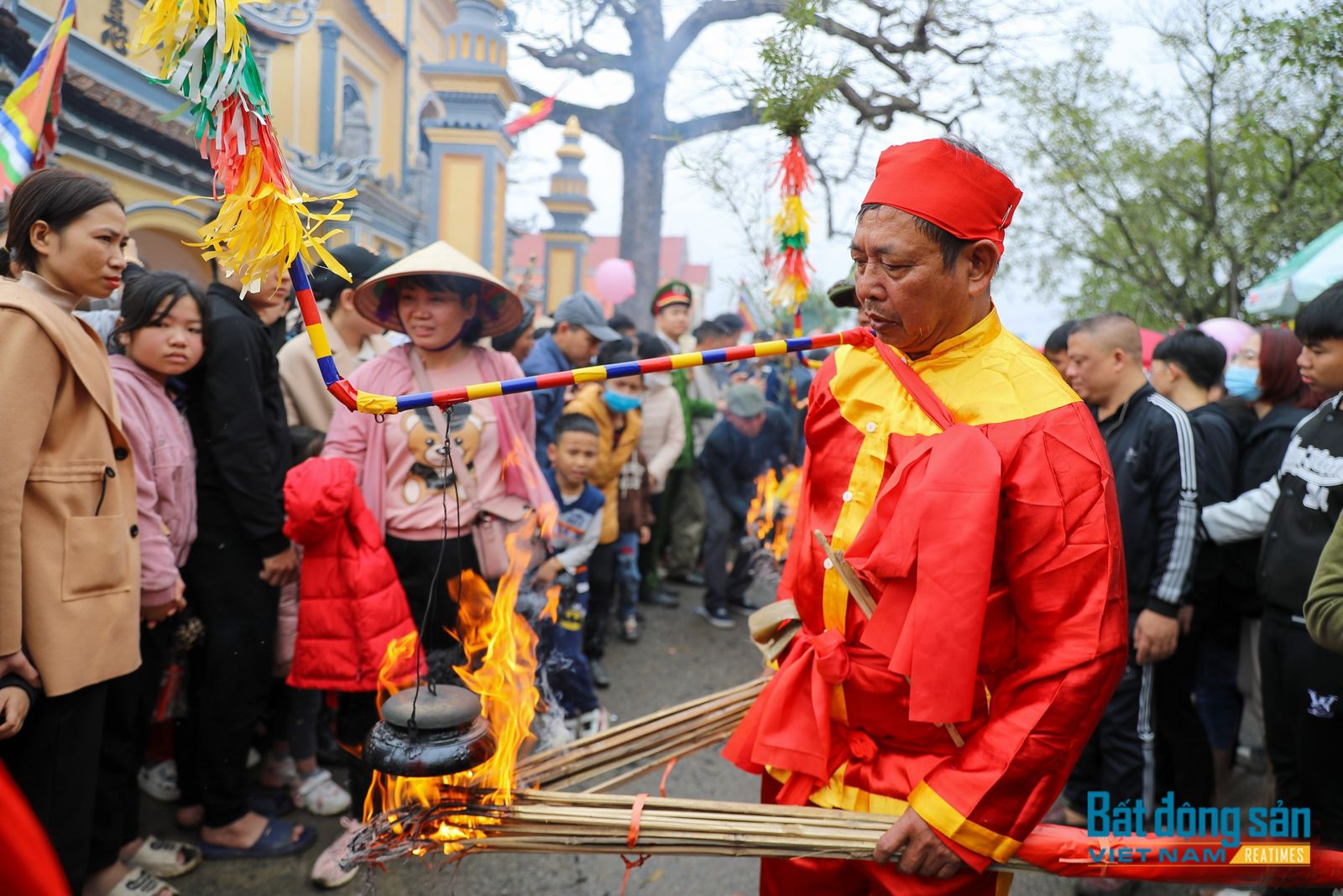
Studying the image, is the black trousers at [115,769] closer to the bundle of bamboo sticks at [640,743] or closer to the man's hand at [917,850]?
the bundle of bamboo sticks at [640,743]

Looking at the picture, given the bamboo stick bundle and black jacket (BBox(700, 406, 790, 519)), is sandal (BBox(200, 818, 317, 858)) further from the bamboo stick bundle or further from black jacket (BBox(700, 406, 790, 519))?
black jacket (BBox(700, 406, 790, 519))

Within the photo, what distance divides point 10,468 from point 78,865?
1.14m

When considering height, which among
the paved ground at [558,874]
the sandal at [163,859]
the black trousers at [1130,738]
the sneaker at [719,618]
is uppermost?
the black trousers at [1130,738]

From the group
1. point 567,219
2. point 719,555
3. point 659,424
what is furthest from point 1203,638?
point 567,219

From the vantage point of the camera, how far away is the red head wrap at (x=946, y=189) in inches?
67.3

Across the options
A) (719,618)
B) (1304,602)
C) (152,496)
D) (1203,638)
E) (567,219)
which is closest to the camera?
(1304,602)

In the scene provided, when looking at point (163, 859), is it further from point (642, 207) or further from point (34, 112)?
point (642, 207)

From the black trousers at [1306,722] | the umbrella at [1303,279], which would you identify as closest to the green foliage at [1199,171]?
the umbrella at [1303,279]

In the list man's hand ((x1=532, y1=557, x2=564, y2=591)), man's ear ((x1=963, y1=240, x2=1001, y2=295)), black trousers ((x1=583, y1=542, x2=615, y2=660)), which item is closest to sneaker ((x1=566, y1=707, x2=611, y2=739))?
man's hand ((x1=532, y1=557, x2=564, y2=591))

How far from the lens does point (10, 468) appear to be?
210cm

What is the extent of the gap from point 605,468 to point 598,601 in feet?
2.72

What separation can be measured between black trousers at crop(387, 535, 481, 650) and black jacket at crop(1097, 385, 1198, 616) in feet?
8.40

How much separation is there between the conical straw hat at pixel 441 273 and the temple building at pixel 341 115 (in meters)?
3.77

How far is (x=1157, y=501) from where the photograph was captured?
11.1ft
